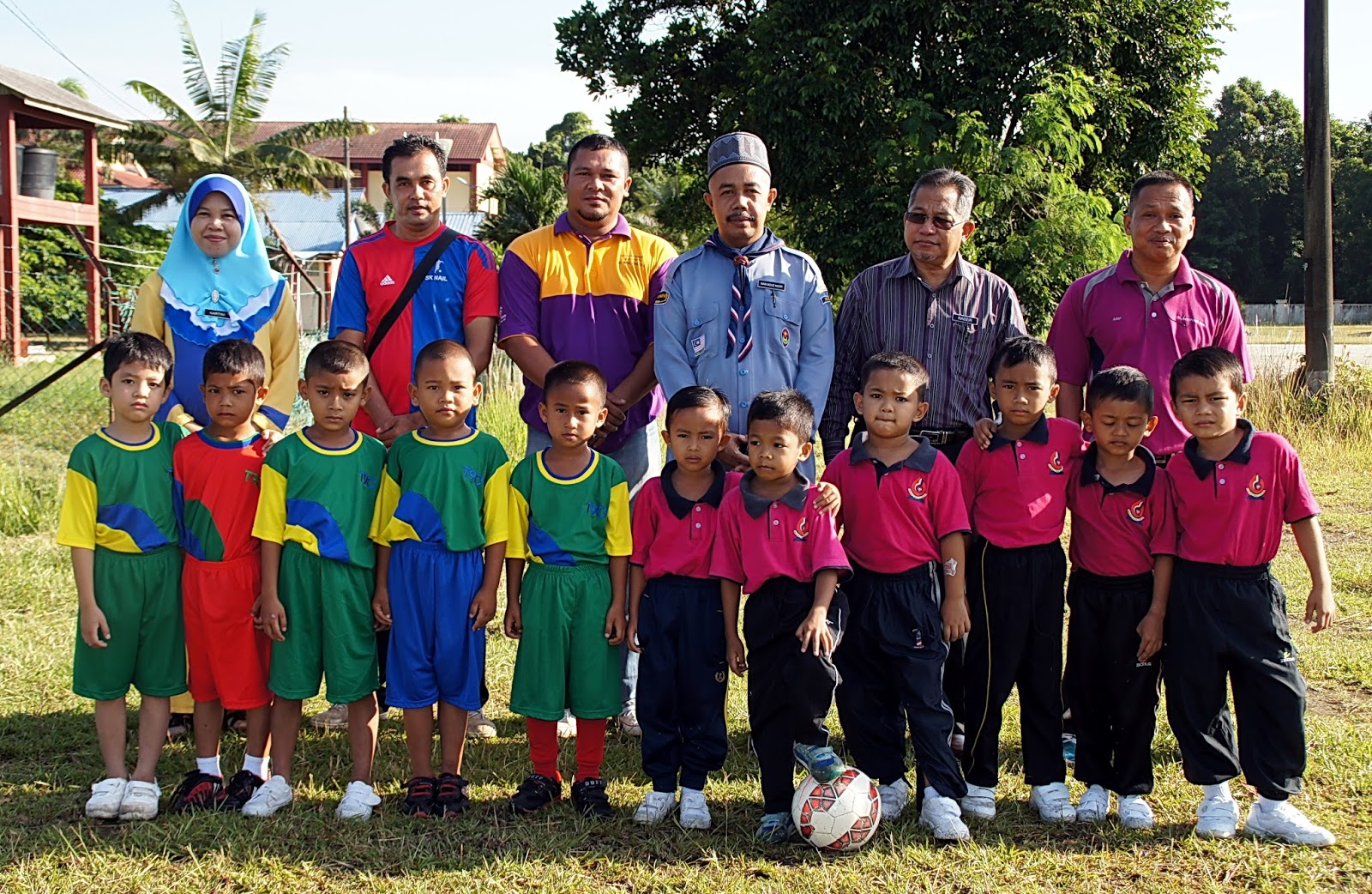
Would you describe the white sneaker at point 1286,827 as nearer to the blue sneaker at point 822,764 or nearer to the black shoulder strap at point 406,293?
the blue sneaker at point 822,764

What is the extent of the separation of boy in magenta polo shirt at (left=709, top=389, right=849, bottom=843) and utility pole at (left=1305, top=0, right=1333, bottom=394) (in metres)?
9.69

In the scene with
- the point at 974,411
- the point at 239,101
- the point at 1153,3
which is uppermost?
the point at 239,101

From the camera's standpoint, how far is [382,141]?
5275 cm

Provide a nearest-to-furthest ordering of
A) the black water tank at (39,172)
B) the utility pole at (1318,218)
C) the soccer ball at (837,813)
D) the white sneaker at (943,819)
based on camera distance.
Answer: the soccer ball at (837,813)
the white sneaker at (943,819)
the utility pole at (1318,218)
the black water tank at (39,172)

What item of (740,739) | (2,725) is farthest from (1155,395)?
(2,725)

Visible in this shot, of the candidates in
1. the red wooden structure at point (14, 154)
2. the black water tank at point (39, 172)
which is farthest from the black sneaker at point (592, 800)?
the black water tank at point (39, 172)

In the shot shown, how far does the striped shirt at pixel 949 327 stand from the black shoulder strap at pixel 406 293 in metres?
1.56

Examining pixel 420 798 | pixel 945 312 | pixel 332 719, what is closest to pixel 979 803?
pixel 945 312

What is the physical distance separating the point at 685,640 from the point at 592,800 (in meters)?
0.62

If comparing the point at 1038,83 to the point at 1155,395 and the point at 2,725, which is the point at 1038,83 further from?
the point at 2,725

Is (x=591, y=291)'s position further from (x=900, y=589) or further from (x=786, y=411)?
(x=900, y=589)

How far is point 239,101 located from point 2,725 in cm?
3074

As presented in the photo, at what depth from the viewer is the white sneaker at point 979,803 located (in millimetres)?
3621

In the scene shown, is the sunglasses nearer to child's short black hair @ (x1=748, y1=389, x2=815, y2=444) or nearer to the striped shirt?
the striped shirt
